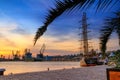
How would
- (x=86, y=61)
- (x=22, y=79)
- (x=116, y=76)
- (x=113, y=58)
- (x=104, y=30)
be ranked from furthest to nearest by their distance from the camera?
(x=86, y=61)
(x=22, y=79)
(x=113, y=58)
(x=116, y=76)
(x=104, y=30)

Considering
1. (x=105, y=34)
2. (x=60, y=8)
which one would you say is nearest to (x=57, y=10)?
(x=60, y=8)

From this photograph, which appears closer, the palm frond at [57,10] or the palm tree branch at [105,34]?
the palm frond at [57,10]

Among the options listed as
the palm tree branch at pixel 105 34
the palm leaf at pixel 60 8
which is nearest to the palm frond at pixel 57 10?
the palm leaf at pixel 60 8

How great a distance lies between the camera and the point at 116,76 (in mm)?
9109

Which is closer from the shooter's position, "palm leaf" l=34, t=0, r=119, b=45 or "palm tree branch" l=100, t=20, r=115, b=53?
"palm leaf" l=34, t=0, r=119, b=45

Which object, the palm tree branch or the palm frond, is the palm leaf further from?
the palm tree branch

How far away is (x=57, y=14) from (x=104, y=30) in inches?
87.9

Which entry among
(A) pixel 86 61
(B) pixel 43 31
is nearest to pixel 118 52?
(B) pixel 43 31

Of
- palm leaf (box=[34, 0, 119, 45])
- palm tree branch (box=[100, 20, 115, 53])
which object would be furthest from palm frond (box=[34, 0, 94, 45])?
palm tree branch (box=[100, 20, 115, 53])

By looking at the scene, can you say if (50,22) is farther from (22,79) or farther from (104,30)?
(22,79)

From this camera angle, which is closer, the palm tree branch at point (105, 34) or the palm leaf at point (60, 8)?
the palm leaf at point (60, 8)

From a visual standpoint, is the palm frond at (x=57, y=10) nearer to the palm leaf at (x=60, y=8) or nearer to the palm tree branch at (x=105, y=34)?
the palm leaf at (x=60, y=8)

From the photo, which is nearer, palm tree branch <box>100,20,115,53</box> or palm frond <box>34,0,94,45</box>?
palm frond <box>34,0,94,45</box>

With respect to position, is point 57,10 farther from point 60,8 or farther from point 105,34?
point 105,34
